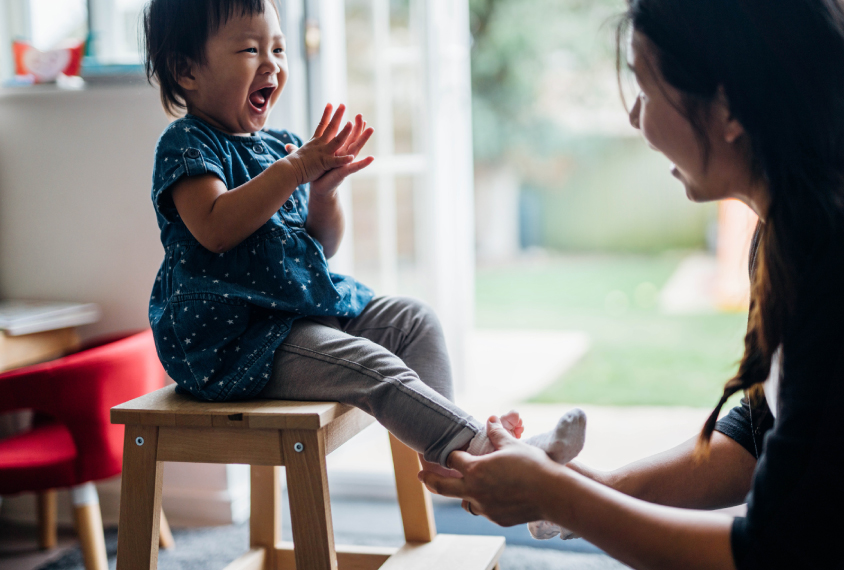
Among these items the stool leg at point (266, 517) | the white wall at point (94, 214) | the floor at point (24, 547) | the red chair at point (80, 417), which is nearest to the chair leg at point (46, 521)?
the floor at point (24, 547)

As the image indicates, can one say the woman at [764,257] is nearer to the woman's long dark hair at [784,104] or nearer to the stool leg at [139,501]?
the woman's long dark hair at [784,104]

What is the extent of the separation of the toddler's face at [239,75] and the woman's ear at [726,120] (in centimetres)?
66

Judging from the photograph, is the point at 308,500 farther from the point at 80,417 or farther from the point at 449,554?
the point at 80,417

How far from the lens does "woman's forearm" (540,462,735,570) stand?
73cm

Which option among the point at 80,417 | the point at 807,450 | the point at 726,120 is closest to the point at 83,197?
the point at 80,417

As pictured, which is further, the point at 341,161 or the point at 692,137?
the point at 341,161

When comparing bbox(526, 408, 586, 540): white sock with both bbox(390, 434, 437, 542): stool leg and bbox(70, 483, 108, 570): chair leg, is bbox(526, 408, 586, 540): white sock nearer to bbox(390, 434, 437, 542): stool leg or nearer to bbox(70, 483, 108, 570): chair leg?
bbox(390, 434, 437, 542): stool leg

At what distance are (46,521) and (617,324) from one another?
3.94 m

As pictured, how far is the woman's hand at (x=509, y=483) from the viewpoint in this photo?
0.81 meters

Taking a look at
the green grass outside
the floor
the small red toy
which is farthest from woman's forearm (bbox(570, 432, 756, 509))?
the small red toy

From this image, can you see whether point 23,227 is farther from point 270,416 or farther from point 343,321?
point 270,416

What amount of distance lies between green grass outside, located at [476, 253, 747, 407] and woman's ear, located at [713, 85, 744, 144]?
4.10ft

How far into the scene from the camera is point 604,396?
3457 mm

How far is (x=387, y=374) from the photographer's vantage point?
1.03 metres
